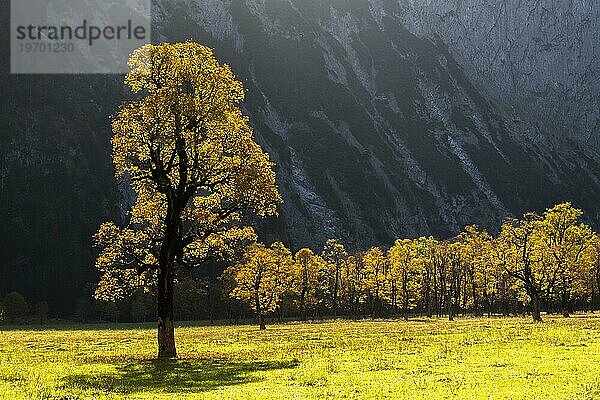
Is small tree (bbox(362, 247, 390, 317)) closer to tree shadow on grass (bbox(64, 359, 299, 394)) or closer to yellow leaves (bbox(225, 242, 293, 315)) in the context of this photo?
yellow leaves (bbox(225, 242, 293, 315))

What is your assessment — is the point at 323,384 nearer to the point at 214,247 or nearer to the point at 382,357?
the point at 382,357

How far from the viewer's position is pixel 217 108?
36500 mm

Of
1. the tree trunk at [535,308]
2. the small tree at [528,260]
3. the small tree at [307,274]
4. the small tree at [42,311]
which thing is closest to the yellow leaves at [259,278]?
the small tree at [307,274]

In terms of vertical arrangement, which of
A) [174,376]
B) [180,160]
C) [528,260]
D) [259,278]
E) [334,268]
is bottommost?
[174,376]

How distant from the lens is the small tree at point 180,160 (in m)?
35.9

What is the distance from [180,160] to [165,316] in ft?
32.7

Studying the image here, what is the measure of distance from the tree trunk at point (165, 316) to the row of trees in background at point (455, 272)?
59.4 metres

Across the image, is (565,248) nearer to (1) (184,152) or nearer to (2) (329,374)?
(1) (184,152)

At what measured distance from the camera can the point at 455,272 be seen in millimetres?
138000

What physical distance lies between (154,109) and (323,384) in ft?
70.1

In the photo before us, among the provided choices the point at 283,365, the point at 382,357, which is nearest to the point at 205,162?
the point at 283,365

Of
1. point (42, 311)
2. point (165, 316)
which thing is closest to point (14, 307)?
point (42, 311)

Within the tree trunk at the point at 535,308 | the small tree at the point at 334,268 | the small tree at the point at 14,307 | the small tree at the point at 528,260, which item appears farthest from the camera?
the small tree at the point at 14,307

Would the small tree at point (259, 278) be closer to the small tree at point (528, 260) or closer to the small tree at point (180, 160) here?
the small tree at point (528, 260)
